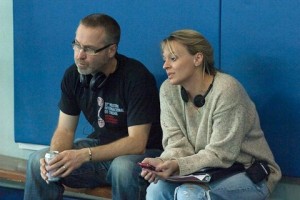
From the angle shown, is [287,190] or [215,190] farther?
[287,190]

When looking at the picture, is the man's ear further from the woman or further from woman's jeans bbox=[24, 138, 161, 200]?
woman's jeans bbox=[24, 138, 161, 200]

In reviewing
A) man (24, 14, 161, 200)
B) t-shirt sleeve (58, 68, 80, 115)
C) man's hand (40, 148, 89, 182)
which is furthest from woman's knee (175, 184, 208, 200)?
t-shirt sleeve (58, 68, 80, 115)

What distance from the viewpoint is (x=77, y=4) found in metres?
2.98

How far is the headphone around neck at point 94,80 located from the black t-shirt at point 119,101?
2 centimetres

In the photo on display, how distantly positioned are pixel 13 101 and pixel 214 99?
4.71 feet

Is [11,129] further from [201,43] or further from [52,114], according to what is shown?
[201,43]

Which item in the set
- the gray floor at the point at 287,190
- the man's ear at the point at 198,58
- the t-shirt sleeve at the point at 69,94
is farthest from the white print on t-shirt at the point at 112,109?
the gray floor at the point at 287,190

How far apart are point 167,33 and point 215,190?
87cm

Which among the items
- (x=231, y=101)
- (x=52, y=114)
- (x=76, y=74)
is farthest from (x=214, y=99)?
(x=52, y=114)

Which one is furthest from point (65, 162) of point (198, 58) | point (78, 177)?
point (198, 58)

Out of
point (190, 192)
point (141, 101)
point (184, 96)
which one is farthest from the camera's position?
point (141, 101)

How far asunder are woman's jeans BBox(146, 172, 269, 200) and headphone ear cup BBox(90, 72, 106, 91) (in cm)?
55

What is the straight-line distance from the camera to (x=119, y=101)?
102 inches

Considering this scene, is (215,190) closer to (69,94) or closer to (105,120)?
(105,120)
